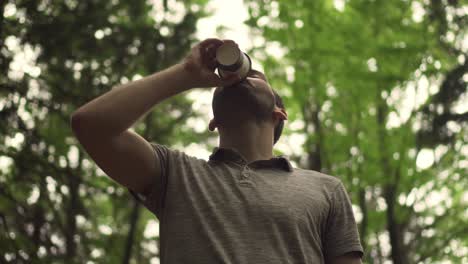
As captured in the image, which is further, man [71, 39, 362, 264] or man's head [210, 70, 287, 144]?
man's head [210, 70, 287, 144]

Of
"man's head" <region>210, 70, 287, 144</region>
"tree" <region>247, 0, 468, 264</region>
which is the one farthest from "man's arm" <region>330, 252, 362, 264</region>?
"tree" <region>247, 0, 468, 264</region>

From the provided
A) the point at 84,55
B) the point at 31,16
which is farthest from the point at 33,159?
the point at 84,55

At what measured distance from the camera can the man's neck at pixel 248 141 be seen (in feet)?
6.80

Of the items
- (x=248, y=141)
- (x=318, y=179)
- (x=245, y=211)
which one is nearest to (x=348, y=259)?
(x=318, y=179)

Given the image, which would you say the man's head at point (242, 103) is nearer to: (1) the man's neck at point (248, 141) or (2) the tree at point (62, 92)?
(1) the man's neck at point (248, 141)

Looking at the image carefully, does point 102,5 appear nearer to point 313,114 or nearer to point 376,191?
point 313,114

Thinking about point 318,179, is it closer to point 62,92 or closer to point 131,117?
point 131,117

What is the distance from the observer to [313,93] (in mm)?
6895

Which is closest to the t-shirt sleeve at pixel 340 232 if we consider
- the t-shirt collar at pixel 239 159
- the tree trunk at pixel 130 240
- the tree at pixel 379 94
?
the t-shirt collar at pixel 239 159

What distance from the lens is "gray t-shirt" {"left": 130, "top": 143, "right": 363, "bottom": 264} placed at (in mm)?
1719

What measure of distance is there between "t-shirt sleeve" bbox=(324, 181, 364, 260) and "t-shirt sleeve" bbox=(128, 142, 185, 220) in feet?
1.96

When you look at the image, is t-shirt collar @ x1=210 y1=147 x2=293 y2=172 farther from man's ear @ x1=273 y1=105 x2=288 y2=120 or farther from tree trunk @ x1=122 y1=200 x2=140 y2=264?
tree trunk @ x1=122 y1=200 x2=140 y2=264

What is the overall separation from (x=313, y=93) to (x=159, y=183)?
5.20 metres

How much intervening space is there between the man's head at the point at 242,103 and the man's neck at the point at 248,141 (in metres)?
0.03
